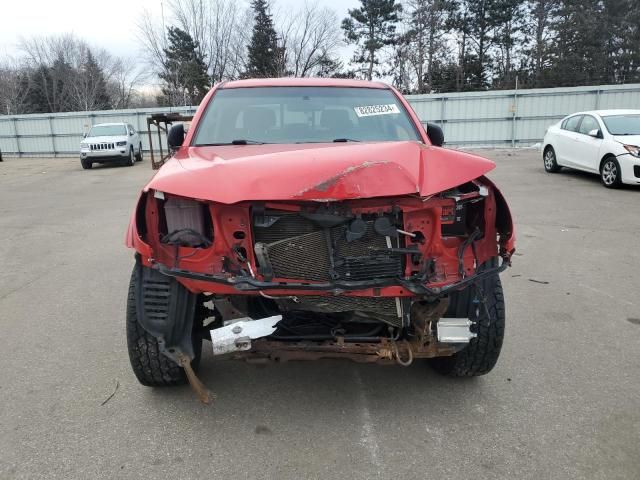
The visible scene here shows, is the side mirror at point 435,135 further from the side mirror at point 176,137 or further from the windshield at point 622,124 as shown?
the windshield at point 622,124

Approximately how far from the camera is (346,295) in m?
2.50

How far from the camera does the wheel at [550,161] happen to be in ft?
42.3

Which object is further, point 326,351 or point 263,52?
point 263,52

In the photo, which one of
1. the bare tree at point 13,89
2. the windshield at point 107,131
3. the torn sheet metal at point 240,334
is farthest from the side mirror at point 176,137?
the bare tree at point 13,89

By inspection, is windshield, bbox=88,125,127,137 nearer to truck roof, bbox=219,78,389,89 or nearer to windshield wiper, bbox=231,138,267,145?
truck roof, bbox=219,78,389,89

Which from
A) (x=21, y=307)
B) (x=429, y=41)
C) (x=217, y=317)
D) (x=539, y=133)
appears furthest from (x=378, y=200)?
(x=429, y=41)

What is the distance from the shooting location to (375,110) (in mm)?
4016

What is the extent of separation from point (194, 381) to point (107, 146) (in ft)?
56.0

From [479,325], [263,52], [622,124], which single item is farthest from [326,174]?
[263,52]

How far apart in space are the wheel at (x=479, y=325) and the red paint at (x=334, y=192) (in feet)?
0.89

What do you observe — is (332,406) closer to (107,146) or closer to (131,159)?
(107,146)

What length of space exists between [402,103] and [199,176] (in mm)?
2302

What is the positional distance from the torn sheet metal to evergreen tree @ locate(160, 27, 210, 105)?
122 ft

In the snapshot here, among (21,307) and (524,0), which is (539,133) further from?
(524,0)
